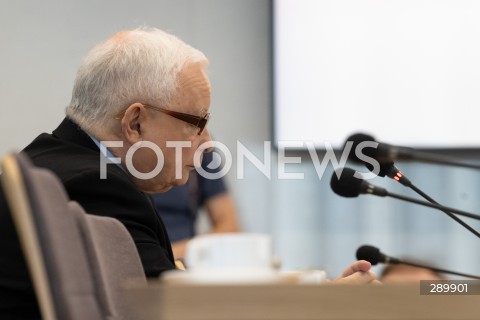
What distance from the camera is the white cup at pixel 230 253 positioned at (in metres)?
1.19

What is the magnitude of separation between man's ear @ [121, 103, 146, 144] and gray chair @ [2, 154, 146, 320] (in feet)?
3.20

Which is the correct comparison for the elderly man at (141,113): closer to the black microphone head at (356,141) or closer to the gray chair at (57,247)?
the black microphone head at (356,141)

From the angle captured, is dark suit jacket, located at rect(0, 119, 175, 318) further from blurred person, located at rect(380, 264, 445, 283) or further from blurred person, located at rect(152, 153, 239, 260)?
blurred person, located at rect(152, 153, 239, 260)

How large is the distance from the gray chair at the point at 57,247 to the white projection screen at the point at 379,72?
291cm

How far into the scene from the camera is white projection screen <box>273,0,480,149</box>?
421 cm

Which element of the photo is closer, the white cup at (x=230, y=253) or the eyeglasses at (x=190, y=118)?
the white cup at (x=230, y=253)

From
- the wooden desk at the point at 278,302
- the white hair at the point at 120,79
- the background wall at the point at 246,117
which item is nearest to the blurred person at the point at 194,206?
the background wall at the point at 246,117

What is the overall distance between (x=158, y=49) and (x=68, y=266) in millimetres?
1319

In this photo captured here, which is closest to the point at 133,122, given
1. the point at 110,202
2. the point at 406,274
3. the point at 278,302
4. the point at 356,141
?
the point at 110,202

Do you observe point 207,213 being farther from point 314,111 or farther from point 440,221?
point 440,221

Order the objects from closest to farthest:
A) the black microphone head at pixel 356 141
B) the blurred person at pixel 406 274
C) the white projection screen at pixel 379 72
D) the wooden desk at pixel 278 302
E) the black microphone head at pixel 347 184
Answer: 1. the wooden desk at pixel 278 302
2. the black microphone head at pixel 356 141
3. the black microphone head at pixel 347 184
4. the blurred person at pixel 406 274
5. the white projection screen at pixel 379 72

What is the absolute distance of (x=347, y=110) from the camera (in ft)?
14.0

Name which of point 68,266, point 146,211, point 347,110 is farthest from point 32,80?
point 68,266

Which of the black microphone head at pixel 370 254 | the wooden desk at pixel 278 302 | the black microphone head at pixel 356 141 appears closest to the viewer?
the wooden desk at pixel 278 302
